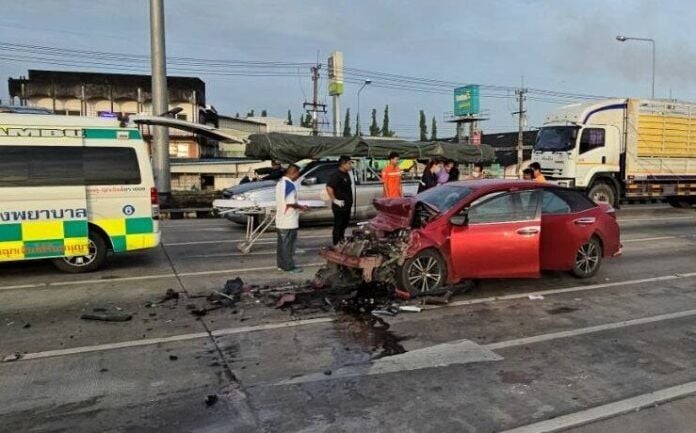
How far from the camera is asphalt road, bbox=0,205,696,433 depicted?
4.22m

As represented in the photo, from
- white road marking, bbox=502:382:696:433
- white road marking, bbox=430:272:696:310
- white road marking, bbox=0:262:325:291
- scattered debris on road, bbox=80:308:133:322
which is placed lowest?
white road marking, bbox=502:382:696:433

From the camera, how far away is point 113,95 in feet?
176

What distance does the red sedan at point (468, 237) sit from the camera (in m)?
7.56

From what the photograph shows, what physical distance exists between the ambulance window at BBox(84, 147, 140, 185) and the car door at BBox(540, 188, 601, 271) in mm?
6238

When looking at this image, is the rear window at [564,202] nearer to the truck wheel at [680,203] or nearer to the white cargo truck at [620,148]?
the white cargo truck at [620,148]

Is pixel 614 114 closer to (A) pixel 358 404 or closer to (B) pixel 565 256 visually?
(B) pixel 565 256

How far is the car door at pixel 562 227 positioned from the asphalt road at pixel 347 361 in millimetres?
420

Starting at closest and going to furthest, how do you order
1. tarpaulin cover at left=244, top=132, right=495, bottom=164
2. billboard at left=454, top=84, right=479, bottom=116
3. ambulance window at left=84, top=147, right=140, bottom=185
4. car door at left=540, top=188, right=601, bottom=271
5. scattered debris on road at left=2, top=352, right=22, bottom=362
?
scattered debris on road at left=2, top=352, right=22, bottom=362 → car door at left=540, top=188, right=601, bottom=271 → ambulance window at left=84, top=147, right=140, bottom=185 → tarpaulin cover at left=244, top=132, right=495, bottom=164 → billboard at left=454, top=84, right=479, bottom=116

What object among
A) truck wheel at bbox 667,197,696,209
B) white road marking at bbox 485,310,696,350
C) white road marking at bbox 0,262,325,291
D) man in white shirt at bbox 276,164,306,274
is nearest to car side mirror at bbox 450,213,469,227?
white road marking at bbox 485,310,696,350

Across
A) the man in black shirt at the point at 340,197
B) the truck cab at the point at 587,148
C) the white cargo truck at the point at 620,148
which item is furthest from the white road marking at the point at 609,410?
the white cargo truck at the point at 620,148

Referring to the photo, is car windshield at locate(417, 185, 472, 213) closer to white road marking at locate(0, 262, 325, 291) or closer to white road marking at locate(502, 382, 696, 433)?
white road marking at locate(0, 262, 325, 291)

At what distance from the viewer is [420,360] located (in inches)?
213

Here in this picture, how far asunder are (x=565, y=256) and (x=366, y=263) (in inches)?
125

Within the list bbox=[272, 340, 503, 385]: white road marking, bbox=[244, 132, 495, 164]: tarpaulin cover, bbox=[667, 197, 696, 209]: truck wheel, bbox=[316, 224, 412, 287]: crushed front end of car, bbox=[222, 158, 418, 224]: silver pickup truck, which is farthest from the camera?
bbox=[667, 197, 696, 209]: truck wheel
